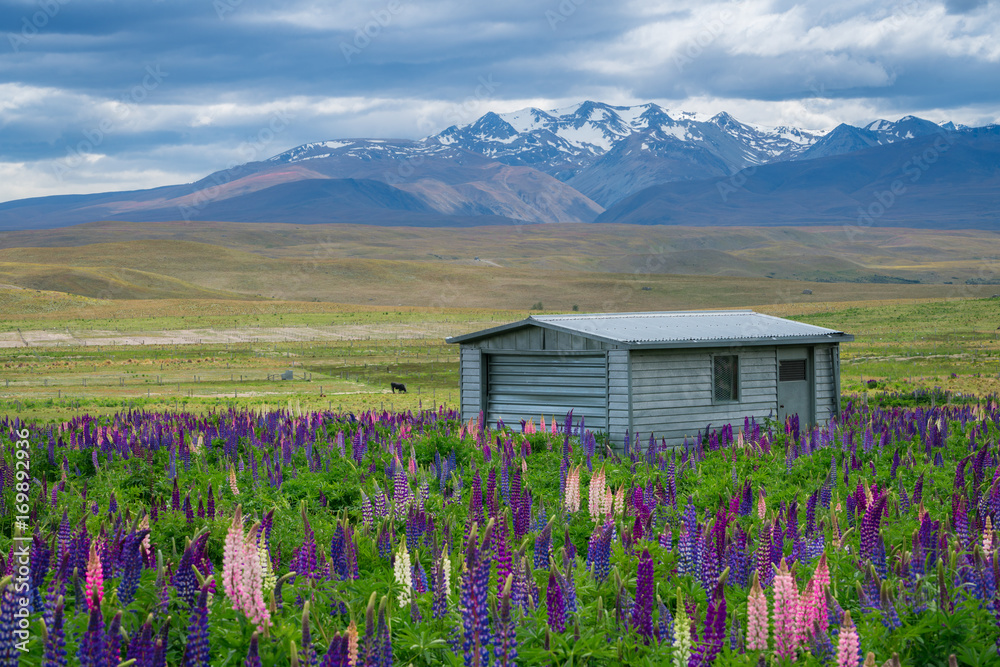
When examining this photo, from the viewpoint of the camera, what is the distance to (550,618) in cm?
606

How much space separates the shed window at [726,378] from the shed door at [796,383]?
1510mm

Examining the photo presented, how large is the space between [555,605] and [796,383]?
17455 mm

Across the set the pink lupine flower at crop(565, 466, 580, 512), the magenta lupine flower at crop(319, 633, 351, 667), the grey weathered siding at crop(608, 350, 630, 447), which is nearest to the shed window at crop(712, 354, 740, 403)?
the grey weathered siding at crop(608, 350, 630, 447)

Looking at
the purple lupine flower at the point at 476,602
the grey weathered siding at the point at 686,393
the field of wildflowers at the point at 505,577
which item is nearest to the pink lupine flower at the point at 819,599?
the field of wildflowers at the point at 505,577

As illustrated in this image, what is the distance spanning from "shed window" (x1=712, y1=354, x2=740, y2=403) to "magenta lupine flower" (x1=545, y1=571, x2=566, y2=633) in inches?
589

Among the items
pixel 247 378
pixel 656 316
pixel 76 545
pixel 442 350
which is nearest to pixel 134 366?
pixel 247 378

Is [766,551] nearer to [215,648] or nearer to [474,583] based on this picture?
[474,583]

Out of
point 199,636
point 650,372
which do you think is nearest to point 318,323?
point 650,372

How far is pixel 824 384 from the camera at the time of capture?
75.4 ft

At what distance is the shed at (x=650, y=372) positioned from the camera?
19359mm

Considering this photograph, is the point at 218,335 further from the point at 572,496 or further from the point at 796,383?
the point at 572,496

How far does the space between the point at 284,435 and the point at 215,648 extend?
12041mm

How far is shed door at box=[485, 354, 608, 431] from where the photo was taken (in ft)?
65.0

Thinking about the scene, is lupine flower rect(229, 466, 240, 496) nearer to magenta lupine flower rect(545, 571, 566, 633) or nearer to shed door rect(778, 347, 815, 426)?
magenta lupine flower rect(545, 571, 566, 633)
